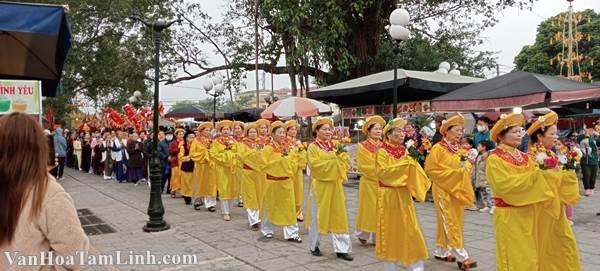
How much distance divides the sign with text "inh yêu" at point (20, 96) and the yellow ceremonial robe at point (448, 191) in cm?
417

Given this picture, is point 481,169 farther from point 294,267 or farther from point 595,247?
point 294,267

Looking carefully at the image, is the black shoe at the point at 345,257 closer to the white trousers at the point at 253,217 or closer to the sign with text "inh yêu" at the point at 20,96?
the white trousers at the point at 253,217

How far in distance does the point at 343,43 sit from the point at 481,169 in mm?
8322

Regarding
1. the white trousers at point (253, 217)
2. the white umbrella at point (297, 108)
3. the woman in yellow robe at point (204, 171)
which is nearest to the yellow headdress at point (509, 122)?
the white trousers at point (253, 217)

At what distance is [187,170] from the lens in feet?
35.1

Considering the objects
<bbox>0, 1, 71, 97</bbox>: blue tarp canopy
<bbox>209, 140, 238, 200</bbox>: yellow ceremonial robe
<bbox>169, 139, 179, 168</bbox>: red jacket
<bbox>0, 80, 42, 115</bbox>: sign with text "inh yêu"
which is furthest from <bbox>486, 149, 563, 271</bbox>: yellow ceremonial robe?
<bbox>169, 139, 179, 168</bbox>: red jacket

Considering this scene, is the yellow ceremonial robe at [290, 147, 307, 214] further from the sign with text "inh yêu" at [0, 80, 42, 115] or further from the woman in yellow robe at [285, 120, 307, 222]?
the sign with text "inh yêu" at [0, 80, 42, 115]

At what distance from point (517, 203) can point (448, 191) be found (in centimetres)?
159

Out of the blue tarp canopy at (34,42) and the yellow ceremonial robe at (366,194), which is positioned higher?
the blue tarp canopy at (34,42)

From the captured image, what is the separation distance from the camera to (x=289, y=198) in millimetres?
6727

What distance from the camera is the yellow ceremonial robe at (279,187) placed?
6691 mm

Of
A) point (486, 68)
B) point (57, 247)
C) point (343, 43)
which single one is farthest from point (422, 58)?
point (57, 247)

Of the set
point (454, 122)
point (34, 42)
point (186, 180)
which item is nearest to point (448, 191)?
point (454, 122)

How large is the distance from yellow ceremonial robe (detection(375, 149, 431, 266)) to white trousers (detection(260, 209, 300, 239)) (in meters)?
2.12
